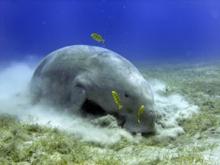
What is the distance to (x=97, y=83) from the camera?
7.81 meters

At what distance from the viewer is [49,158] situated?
5258 mm

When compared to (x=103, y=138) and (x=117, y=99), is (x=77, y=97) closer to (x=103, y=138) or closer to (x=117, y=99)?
(x=117, y=99)

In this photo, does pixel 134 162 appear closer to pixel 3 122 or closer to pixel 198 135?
pixel 198 135

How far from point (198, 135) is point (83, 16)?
505 ft

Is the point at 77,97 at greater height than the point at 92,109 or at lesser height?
greater

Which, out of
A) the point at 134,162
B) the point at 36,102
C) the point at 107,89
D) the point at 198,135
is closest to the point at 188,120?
the point at 198,135

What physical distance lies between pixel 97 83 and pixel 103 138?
5.00 ft

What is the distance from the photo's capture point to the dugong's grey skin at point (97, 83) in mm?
7438

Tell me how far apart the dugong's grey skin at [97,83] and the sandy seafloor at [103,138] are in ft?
1.13

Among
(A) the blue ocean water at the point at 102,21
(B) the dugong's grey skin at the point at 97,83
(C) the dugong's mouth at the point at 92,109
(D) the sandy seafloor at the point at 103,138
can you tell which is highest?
(A) the blue ocean water at the point at 102,21

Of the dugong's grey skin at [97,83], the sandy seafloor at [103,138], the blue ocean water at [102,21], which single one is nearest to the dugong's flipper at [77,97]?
the dugong's grey skin at [97,83]

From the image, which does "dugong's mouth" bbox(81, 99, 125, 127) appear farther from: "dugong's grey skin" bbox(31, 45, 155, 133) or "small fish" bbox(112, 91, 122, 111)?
"small fish" bbox(112, 91, 122, 111)

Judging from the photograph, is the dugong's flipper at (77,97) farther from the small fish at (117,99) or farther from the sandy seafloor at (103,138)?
the small fish at (117,99)

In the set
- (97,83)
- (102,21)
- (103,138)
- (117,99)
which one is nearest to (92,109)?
(97,83)
